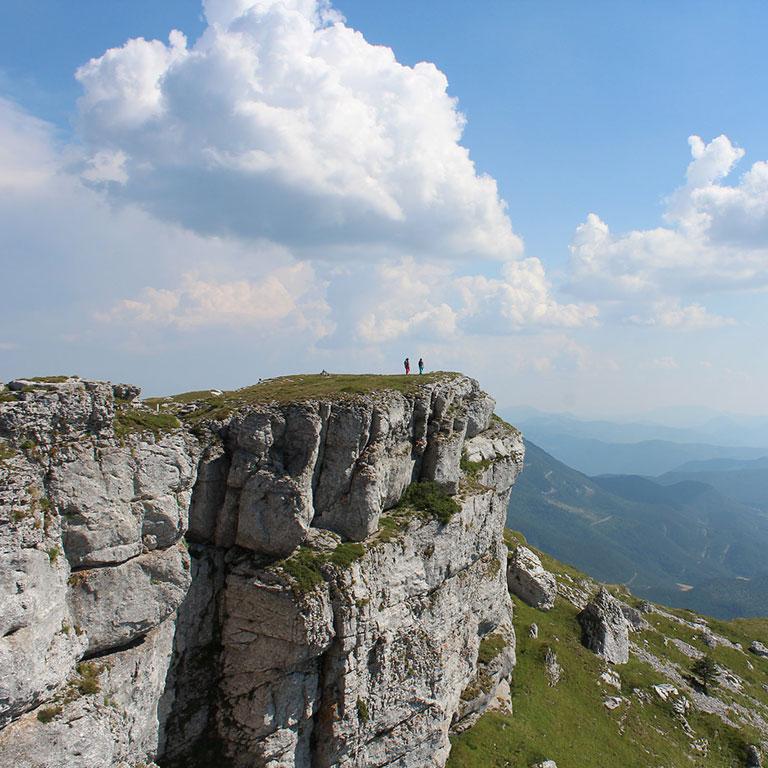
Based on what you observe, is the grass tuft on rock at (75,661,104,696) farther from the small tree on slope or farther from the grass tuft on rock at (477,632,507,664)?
the small tree on slope

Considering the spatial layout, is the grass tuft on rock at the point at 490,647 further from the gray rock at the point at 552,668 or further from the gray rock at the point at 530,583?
the gray rock at the point at 530,583

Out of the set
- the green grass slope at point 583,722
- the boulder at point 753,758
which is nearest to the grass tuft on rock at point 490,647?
the green grass slope at point 583,722

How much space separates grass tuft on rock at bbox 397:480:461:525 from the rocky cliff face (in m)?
0.13

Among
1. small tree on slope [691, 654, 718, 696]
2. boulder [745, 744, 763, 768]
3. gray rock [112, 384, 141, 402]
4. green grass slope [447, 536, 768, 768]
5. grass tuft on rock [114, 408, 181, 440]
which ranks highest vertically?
gray rock [112, 384, 141, 402]

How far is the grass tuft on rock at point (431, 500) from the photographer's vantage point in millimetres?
35781

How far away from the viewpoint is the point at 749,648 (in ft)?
246

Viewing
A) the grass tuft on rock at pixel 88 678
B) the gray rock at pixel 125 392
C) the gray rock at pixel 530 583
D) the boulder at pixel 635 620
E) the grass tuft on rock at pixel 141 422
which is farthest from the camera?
the boulder at pixel 635 620

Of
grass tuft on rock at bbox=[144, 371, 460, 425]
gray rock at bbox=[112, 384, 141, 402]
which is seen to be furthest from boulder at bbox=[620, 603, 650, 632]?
gray rock at bbox=[112, 384, 141, 402]

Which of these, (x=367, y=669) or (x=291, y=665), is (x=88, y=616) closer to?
(x=291, y=665)

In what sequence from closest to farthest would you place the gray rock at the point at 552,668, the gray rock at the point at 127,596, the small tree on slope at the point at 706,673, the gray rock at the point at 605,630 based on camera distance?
the gray rock at the point at 127,596 < the gray rock at the point at 552,668 < the gray rock at the point at 605,630 < the small tree on slope at the point at 706,673

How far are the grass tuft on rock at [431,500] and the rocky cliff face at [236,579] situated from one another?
0.43 ft

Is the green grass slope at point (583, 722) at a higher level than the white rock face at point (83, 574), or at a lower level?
lower

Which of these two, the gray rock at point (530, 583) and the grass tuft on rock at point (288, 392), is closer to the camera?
the grass tuft on rock at point (288, 392)

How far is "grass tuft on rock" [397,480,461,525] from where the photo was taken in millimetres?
35781
